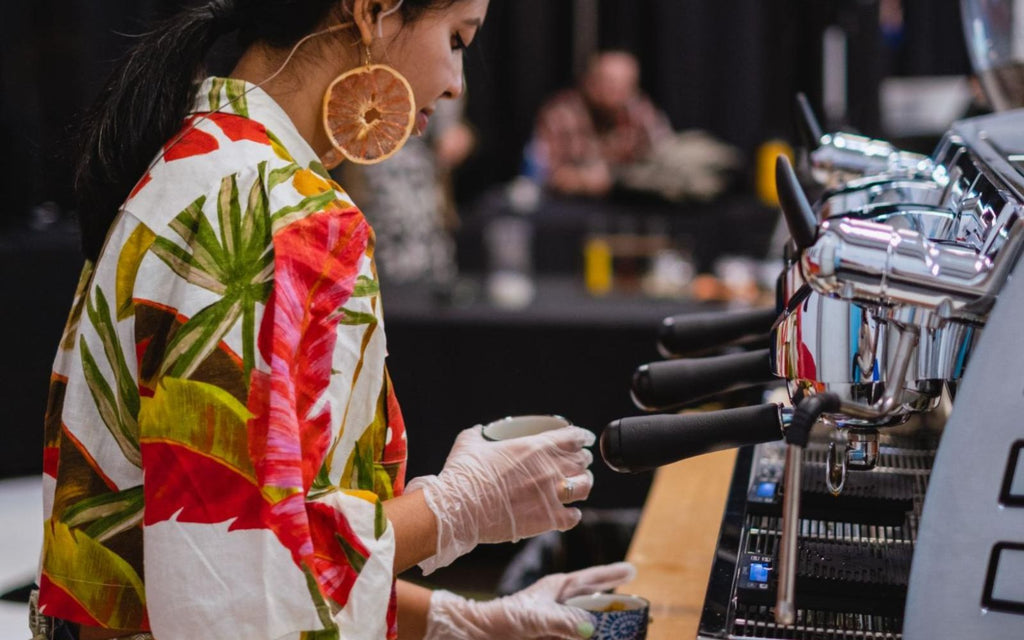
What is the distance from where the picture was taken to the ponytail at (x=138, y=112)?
1003mm

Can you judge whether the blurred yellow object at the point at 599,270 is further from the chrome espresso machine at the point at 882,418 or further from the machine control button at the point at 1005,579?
the machine control button at the point at 1005,579

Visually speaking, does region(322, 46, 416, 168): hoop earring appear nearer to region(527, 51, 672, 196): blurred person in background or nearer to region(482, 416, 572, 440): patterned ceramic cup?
region(482, 416, 572, 440): patterned ceramic cup

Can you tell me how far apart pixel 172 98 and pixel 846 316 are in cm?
62

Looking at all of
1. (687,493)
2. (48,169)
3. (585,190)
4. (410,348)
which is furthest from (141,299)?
(585,190)

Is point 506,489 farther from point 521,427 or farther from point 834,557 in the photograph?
point 834,557

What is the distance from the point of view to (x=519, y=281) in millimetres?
3861

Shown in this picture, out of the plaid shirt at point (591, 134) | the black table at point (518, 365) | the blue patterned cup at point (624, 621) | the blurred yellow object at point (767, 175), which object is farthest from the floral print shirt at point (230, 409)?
the plaid shirt at point (591, 134)

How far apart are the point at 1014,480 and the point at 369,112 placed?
651 mm

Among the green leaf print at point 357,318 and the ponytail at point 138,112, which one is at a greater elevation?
the ponytail at point 138,112

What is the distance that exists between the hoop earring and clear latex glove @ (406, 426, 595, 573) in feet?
1.01

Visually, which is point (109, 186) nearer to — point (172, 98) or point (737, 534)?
point (172, 98)

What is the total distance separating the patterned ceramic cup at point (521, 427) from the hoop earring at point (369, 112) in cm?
29

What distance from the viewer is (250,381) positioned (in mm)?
841

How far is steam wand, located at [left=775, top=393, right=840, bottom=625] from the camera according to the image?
693mm
